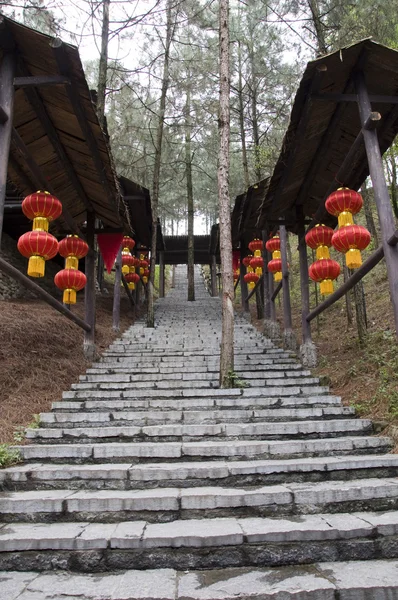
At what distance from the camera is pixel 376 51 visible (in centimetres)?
468

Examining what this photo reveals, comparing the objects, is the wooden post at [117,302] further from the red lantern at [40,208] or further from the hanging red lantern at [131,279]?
the red lantern at [40,208]

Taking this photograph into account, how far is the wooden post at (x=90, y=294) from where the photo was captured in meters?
8.16

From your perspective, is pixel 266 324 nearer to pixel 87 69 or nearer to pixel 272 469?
pixel 272 469

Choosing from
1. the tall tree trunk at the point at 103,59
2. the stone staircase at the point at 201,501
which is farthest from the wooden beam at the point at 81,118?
the stone staircase at the point at 201,501

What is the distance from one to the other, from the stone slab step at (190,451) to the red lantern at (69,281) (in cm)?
314

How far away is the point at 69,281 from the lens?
6.58 meters

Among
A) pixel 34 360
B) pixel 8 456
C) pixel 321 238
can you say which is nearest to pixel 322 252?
pixel 321 238

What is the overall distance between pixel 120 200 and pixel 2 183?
3.78 metres

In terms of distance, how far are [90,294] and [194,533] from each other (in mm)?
6447

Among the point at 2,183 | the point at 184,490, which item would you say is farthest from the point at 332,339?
the point at 2,183

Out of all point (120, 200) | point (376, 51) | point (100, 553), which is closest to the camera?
point (100, 553)

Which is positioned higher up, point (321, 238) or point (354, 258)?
point (321, 238)

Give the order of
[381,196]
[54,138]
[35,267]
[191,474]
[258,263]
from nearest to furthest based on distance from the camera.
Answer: [191,474] → [381,196] → [35,267] → [54,138] → [258,263]

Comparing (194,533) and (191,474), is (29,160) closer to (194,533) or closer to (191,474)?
(191,474)
